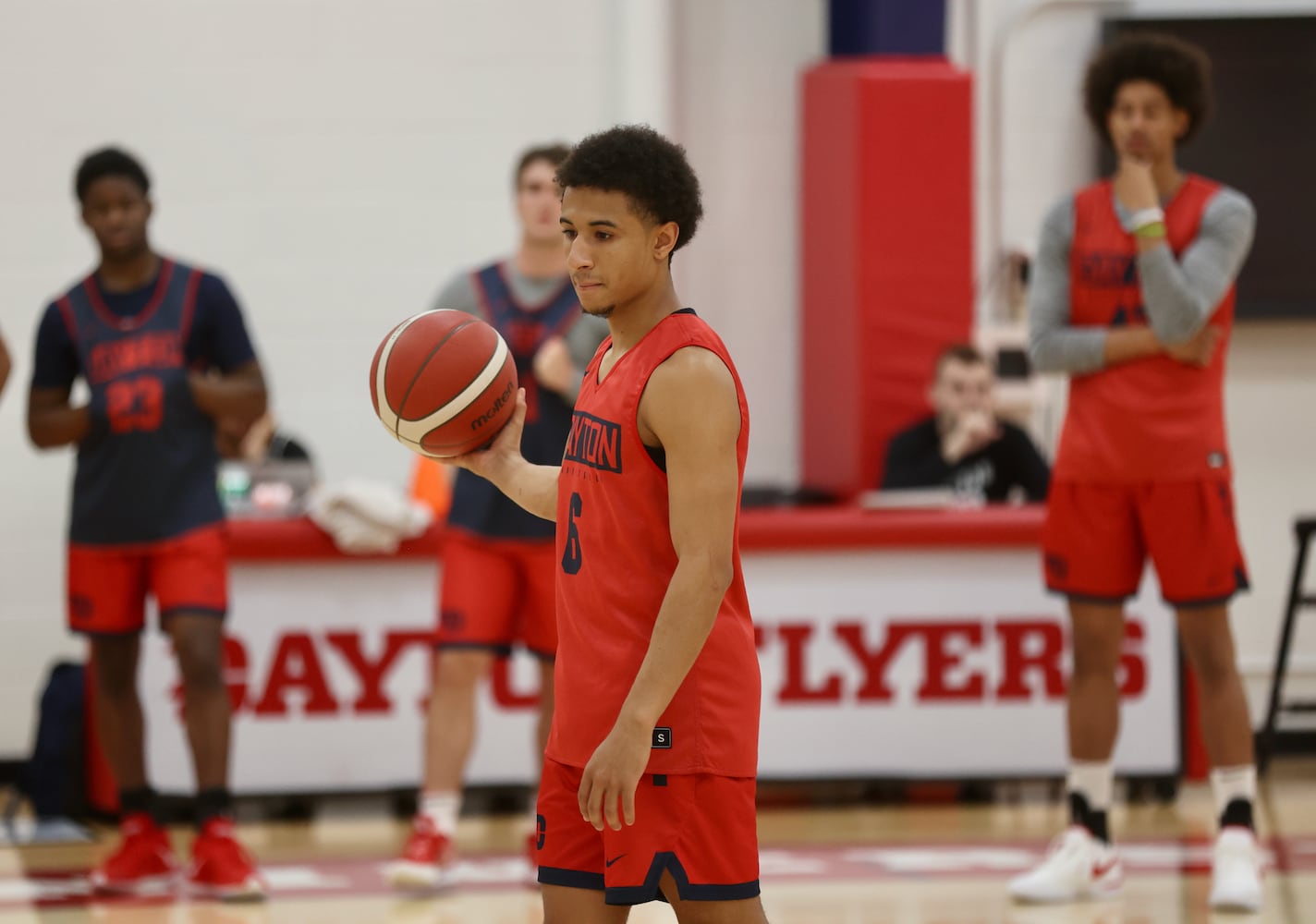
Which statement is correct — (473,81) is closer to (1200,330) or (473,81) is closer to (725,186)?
(725,186)

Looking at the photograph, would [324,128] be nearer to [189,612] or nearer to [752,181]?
[752,181]

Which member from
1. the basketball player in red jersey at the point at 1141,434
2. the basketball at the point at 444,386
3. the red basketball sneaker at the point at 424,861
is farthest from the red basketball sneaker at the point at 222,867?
the basketball at the point at 444,386

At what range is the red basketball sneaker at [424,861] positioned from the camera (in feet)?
16.1

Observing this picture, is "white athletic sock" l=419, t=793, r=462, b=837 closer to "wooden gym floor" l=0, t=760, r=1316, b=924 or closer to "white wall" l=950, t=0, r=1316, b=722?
"wooden gym floor" l=0, t=760, r=1316, b=924

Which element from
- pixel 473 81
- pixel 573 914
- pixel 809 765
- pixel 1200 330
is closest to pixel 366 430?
pixel 473 81

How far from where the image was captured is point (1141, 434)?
15.5 feet

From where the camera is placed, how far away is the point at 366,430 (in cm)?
784

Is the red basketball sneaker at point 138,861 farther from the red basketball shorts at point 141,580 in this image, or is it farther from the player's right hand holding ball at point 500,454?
the player's right hand holding ball at point 500,454

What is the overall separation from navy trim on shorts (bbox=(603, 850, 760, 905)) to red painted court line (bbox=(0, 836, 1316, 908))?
243 centimetres

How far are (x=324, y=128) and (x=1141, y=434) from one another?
4.25 m

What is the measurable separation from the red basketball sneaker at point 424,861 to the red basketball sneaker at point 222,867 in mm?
360

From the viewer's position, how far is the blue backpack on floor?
19.8ft

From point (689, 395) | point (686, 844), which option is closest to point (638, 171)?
point (689, 395)

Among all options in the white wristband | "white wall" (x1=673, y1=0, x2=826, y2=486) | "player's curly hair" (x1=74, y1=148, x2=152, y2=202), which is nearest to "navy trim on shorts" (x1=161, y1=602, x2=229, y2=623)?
"player's curly hair" (x1=74, y1=148, x2=152, y2=202)
